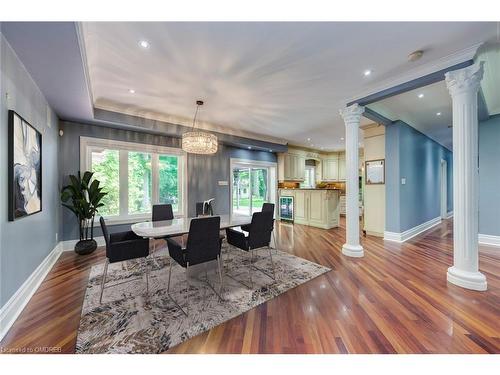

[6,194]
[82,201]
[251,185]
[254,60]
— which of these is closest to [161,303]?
[6,194]

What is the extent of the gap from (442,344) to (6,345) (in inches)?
124

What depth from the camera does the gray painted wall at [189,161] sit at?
11.9 ft

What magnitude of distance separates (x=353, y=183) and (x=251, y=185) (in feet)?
12.3

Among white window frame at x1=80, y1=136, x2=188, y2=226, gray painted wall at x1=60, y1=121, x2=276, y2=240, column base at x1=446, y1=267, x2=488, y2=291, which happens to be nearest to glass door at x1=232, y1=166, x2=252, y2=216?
gray painted wall at x1=60, y1=121, x2=276, y2=240

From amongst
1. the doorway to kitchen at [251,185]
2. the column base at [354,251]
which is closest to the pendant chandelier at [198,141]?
the doorway to kitchen at [251,185]

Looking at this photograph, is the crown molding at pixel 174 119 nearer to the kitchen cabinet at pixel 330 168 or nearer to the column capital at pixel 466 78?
the kitchen cabinet at pixel 330 168

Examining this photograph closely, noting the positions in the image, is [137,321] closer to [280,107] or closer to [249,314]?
[249,314]

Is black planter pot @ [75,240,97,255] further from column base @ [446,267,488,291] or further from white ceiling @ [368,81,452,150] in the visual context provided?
white ceiling @ [368,81,452,150]

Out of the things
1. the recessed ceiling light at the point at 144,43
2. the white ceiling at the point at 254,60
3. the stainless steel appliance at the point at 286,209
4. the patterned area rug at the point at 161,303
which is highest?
the white ceiling at the point at 254,60

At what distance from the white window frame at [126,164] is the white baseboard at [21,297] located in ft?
4.75

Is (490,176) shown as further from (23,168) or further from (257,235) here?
(23,168)

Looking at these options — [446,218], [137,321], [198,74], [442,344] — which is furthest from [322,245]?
[446,218]

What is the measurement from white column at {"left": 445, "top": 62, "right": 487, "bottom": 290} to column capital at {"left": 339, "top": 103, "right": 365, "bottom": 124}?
3.60ft

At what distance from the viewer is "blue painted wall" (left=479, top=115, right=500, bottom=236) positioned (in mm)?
3889
